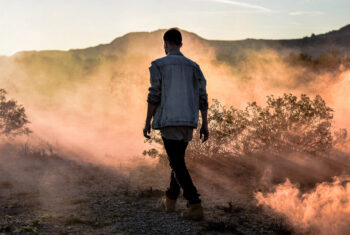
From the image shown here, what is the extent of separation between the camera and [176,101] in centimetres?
416

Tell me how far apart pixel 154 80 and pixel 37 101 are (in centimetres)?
2697

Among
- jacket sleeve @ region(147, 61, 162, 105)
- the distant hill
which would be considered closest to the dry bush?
jacket sleeve @ region(147, 61, 162, 105)

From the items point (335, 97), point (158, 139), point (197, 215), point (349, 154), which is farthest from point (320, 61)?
point (197, 215)

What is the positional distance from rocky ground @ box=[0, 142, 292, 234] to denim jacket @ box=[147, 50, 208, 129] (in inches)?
49.0

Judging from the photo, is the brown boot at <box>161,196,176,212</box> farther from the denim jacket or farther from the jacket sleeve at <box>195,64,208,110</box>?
the jacket sleeve at <box>195,64,208,110</box>

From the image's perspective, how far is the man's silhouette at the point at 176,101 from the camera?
4.17m

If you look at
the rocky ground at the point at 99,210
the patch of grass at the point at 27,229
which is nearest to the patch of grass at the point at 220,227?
the rocky ground at the point at 99,210

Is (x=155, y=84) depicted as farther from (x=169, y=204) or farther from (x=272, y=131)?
(x=272, y=131)

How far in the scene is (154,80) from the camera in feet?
13.8

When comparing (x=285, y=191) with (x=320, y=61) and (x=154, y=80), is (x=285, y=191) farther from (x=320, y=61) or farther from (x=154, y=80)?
(x=320, y=61)

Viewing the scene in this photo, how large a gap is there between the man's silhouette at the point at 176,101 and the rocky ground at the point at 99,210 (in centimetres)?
47

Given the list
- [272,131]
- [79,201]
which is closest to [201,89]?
[79,201]

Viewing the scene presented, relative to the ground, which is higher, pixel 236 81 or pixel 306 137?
pixel 236 81

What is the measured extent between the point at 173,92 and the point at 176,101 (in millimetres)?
109
